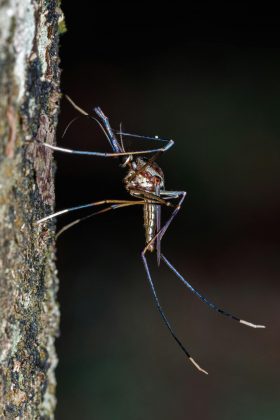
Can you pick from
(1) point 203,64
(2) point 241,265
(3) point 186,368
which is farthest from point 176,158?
(3) point 186,368

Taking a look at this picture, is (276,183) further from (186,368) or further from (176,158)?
(186,368)

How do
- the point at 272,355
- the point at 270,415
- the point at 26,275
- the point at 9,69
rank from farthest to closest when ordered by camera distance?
the point at 272,355, the point at 270,415, the point at 26,275, the point at 9,69

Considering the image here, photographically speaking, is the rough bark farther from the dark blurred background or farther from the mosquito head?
the dark blurred background

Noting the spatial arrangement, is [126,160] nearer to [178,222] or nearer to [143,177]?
[143,177]

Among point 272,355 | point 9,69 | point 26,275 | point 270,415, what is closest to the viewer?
point 9,69

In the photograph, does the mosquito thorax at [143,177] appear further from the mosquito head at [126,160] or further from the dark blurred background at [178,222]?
the dark blurred background at [178,222]

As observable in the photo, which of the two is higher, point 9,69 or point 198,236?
point 9,69

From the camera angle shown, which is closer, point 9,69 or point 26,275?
point 9,69
